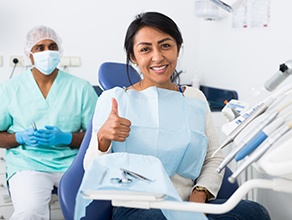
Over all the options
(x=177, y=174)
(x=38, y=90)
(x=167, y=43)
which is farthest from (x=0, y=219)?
(x=167, y=43)

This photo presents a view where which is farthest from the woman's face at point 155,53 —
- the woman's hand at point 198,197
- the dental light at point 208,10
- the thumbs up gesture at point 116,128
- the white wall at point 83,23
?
the white wall at point 83,23

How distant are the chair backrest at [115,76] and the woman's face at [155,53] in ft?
1.04

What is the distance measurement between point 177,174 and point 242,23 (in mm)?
1235

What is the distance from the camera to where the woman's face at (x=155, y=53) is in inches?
53.3

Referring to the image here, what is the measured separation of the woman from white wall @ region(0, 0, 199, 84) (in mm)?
1218

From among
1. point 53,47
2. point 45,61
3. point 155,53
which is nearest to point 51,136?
point 45,61

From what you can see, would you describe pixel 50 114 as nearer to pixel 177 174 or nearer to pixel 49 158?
pixel 49 158

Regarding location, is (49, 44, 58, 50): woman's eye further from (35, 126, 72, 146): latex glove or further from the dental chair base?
the dental chair base

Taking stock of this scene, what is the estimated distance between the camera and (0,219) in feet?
7.66

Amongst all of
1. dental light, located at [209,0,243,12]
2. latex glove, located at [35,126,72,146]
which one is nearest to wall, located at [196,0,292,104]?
dental light, located at [209,0,243,12]

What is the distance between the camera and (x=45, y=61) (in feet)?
6.59

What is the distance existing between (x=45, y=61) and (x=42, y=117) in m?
0.29

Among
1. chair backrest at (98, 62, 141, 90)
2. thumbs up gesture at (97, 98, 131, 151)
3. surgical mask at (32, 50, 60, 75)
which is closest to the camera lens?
thumbs up gesture at (97, 98, 131, 151)

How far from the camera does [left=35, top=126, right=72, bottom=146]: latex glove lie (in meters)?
1.87
